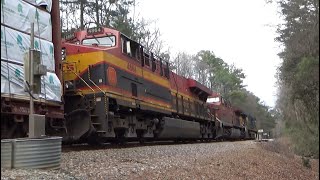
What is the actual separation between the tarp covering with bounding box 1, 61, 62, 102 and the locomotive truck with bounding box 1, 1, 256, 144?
14cm

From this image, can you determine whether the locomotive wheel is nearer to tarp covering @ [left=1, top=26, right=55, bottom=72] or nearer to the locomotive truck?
the locomotive truck

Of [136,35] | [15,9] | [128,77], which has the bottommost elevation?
[128,77]

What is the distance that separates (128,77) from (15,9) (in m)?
5.61

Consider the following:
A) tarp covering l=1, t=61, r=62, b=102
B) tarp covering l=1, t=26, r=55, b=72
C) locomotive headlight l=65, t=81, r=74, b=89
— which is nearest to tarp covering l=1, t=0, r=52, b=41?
tarp covering l=1, t=26, r=55, b=72

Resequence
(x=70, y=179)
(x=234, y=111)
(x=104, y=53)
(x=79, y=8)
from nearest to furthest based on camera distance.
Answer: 1. (x=70, y=179)
2. (x=104, y=53)
3. (x=79, y=8)
4. (x=234, y=111)

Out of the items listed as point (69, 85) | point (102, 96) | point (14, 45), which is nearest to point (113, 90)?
point (102, 96)

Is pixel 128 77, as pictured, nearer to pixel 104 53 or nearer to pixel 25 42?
pixel 104 53

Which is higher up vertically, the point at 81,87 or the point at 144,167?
the point at 81,87

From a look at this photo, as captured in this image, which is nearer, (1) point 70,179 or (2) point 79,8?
(1) point 70,179

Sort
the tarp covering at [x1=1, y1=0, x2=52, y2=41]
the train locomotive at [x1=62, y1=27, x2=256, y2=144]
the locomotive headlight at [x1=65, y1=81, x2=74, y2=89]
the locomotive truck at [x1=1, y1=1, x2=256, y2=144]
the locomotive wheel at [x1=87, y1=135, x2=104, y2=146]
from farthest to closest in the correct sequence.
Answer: the locomotive wheel at [x1=87, y1=135, x2=104, y2=146], the locomotive headlight at [x1=65, y1=81, x2=74, y2=89], the train locomotive at [x1=62, y1=27, x2=256, y2=144], the locomotive truck at [x1=1, y1=1, x2=256, y2=144], the tarp covering at [x1=1, y1=0, x2=52, y2=41]

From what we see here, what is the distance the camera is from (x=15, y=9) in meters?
9.30

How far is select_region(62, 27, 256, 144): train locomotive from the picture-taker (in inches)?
483

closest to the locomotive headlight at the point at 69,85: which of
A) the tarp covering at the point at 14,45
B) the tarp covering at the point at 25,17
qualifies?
the tarp covering at the point at 25,17

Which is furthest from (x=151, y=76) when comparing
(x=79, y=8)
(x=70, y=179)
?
(x=79, y=8)
